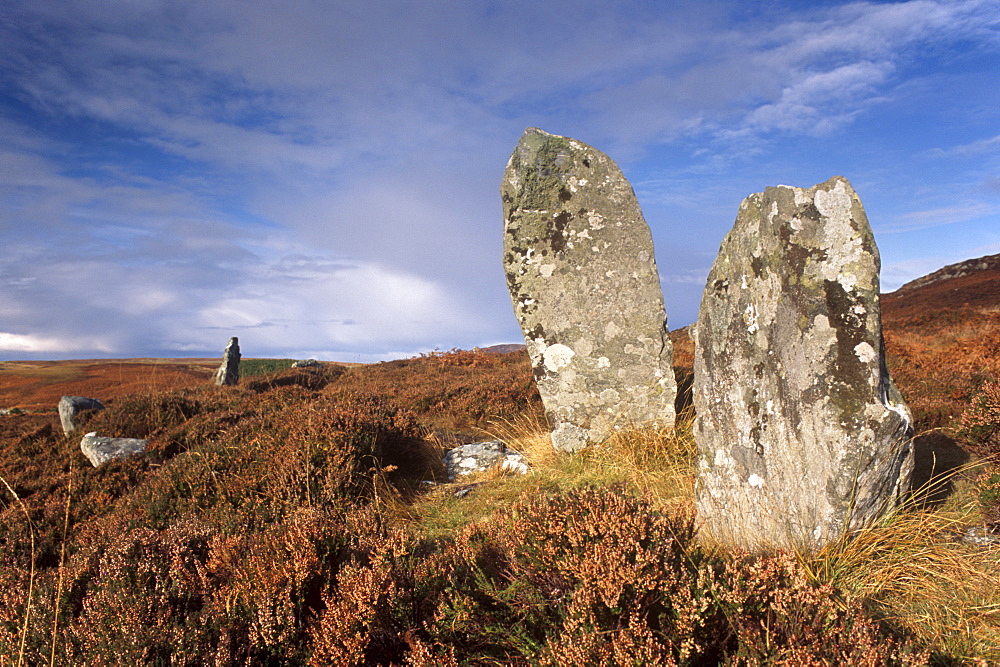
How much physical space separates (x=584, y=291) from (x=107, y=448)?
7805 millimetres

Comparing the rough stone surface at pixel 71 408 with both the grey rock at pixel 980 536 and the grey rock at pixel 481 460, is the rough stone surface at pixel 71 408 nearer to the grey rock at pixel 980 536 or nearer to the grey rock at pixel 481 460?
the grey rock at pixel 481 460

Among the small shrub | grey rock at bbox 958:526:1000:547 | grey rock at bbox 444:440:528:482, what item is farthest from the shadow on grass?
grey rock at bbox 444:440:528:482

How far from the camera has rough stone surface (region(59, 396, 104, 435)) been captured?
10773mm

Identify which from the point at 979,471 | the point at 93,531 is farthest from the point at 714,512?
the point at 93,531

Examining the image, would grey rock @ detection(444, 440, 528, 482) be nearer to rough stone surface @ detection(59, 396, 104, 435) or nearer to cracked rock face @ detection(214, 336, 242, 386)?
rough stone surface @ detection(59, 396, 104, 435)

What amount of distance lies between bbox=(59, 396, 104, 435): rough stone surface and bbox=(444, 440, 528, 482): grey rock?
8256mm

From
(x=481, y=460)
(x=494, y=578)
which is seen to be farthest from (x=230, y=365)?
(x=494, y=578)

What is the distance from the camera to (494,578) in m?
3.16

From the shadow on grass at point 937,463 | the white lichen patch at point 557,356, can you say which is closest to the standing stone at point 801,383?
the shadow on grass at point 937,463

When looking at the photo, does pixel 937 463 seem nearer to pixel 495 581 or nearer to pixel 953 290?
pixel 495 581

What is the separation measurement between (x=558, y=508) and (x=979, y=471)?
454 cm

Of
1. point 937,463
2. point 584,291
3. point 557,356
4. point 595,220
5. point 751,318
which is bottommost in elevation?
point 937,463

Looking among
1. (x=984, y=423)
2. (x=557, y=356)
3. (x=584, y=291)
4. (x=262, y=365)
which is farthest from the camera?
(x=262, y=365)

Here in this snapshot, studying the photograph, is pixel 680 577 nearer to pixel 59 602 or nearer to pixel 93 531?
pixel 59 602
